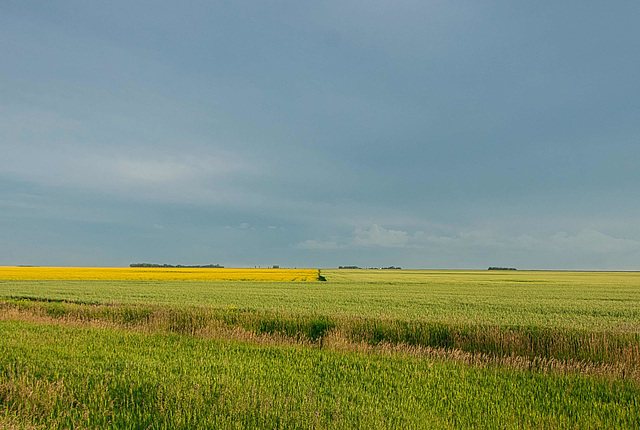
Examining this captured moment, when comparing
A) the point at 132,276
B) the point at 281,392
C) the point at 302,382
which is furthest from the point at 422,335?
the point at 132,276

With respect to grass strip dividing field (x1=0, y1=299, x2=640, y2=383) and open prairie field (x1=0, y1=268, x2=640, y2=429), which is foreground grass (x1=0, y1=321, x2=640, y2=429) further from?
grass strip dividing field (x1=0, y1=299, x2=640, y2=383)

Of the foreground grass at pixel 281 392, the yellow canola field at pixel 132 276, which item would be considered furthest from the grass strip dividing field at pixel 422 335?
the yellow canola field at pixel 132 276

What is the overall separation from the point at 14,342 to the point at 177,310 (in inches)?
337

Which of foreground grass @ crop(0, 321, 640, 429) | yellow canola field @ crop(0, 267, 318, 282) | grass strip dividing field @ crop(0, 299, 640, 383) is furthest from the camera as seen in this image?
yellow canola field @ crop(0, 267, 318, 282)

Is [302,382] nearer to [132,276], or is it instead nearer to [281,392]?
[281,392]

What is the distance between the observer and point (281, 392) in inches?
277

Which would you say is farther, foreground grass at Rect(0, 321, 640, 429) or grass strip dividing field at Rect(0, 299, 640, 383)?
grass strip dividing field at Rect(0, 299, 640, 383)

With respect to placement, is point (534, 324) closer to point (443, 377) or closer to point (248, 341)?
point (443, 377)

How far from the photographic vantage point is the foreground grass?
5.96 m

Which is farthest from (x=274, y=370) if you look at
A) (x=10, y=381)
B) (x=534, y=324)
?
(x=534, y=324)

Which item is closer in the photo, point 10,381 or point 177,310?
point 10,381

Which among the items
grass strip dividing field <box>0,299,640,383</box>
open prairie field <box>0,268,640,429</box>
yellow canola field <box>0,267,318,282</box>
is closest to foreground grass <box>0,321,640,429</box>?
open prairie field <box>0,268,640,429</box>

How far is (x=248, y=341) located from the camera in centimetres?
1253

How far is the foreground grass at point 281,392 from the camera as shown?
596 centimetres
